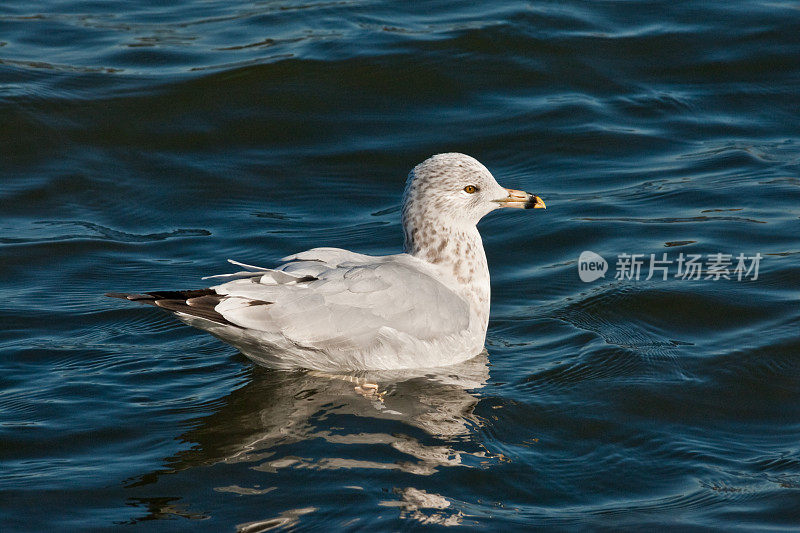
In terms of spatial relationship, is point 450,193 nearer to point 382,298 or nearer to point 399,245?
point 382,298

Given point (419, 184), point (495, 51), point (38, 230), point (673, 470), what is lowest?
point (673, 470)

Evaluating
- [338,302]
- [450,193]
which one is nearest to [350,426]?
[338,302]

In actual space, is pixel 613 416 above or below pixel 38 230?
below

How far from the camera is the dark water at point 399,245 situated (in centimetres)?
554

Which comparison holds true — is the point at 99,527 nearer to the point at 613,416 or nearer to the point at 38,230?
the point at 613,416

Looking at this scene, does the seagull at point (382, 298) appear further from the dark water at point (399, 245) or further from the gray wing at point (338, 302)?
the dark water at point (399, 245)

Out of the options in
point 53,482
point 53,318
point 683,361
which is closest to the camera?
point 53,482

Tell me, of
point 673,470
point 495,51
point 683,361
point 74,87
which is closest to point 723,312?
point 683,361

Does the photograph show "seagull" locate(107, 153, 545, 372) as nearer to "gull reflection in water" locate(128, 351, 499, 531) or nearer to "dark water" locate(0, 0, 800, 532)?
"gull reflection in water" locate(128, 351, 499, 531)

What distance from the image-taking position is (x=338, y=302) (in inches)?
249

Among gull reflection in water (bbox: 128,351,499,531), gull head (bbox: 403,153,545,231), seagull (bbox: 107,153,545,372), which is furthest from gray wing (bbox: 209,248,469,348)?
gull head (bbox: 403,153,545,231)

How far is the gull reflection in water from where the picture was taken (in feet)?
18.3

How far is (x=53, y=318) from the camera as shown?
24.8ft

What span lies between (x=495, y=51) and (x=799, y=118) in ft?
11.3
